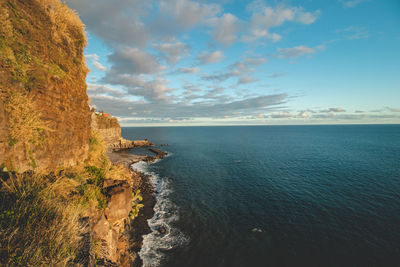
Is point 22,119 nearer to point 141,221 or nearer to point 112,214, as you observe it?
point 112,214

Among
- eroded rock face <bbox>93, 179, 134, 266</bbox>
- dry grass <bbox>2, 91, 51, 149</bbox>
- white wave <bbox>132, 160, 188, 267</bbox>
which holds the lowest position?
white wave <bbox>132, 160, 188, 267</bbox>

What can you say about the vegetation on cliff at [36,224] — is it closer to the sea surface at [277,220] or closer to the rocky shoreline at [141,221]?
the rocky shoreline at [141,221]

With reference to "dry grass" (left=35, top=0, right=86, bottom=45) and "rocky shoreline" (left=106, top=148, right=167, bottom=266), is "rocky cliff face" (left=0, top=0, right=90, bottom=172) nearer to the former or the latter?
"dry grass" (left=35, top=0, right=86, bottom=45)

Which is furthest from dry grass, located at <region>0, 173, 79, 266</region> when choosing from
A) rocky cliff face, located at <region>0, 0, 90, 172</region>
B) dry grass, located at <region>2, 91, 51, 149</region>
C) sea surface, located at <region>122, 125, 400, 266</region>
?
sea surface, located at <region>122, 125, 400, 266</region>

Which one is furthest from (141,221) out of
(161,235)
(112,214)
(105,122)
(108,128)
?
(105,122)

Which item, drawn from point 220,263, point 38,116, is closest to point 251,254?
point 220,263
